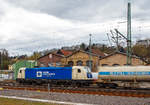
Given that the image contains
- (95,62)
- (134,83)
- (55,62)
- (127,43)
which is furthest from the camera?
(55,62)

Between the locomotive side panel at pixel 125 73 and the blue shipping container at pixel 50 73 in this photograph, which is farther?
the blue shipping container at pixel 50 73

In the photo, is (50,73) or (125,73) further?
(50,73)

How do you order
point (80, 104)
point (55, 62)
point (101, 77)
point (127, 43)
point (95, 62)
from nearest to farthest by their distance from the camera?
point (80, 104) → point (101, 77) → point (127, 43) → point (95, 62) → point (55, 62)

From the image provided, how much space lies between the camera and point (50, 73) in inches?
1133

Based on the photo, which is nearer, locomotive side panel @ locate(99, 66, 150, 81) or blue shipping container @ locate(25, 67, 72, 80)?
locomotive side panel @ locate(99, 66, 150, 81)

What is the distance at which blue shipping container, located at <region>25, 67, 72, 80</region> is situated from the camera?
2718cm

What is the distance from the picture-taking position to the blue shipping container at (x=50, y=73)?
2718 centimetres

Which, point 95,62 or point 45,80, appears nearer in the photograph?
point 45,80

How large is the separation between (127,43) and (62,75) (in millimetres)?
10191

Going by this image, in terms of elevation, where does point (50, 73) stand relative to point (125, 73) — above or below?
below

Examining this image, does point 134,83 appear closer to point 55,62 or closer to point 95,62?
point 95,62

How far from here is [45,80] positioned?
28891mm

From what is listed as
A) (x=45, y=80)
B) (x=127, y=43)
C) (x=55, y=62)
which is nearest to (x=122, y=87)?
(x=127, y=43)

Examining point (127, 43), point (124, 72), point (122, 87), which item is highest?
point (127, 43)
